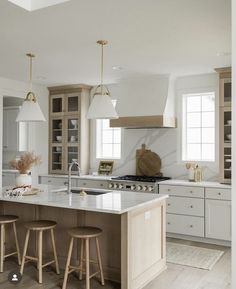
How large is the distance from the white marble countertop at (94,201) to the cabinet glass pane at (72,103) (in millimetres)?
2837

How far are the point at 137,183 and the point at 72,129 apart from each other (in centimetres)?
194

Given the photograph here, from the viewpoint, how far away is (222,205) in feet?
15.4

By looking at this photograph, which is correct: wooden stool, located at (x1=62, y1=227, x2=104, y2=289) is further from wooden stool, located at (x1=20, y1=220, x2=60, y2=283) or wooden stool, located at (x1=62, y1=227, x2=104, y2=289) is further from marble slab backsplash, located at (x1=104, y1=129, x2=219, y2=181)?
marble slab backsplash, located at (x1=104, y1=129, x2=219, y2=181)

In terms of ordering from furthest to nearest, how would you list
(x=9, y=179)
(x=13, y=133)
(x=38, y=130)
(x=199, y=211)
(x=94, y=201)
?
(x=13, y=133) → (x=9, y=179) → (x=38, y=130) → (x=199, y=211) → (x=94, y=201)

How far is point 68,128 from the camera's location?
258 inches

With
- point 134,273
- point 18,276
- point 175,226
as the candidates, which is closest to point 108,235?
point 134,273

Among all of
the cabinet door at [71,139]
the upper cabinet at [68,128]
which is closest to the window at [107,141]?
the upper cabinet at [68,128]

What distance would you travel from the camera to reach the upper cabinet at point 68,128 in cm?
641

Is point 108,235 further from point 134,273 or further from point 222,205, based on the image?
point 222,205

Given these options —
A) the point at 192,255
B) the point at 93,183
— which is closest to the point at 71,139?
the point at 93,183

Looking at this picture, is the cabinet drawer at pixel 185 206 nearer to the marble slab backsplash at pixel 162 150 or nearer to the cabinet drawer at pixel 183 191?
the cabinet drawer at pixel 183 191

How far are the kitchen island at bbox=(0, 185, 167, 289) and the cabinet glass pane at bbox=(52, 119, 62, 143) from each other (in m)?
2.69

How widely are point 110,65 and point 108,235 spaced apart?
2.48 meters

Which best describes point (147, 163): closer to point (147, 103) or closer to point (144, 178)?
point (144, 178)
